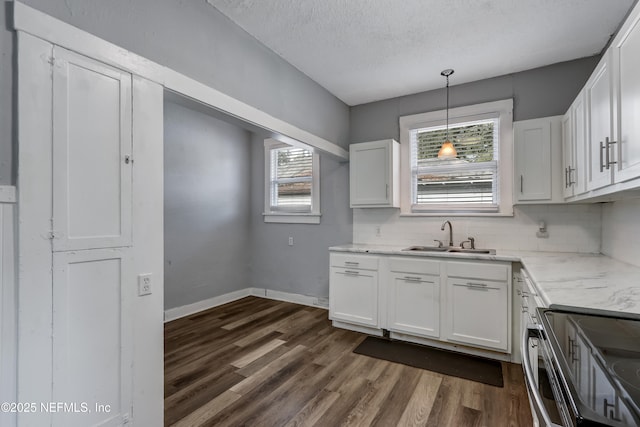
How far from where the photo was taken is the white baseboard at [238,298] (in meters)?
3.82

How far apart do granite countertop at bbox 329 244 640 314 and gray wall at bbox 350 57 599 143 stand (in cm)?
153

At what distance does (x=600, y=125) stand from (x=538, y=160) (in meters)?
1.13

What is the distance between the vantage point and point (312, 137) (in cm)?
325

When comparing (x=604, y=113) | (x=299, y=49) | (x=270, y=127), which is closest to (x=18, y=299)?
(x=270, y=127)

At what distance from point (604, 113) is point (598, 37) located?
1444mm

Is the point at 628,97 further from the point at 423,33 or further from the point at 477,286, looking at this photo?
the point at 477,286

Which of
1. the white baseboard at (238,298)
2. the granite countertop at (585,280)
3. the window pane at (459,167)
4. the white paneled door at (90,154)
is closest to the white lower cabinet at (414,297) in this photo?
the granite countertop at (585,280)

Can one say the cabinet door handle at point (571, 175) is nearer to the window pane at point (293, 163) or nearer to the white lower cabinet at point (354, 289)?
the white lower cabinet at point (354, 289)

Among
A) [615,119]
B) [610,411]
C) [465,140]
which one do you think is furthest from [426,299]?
[610,411]

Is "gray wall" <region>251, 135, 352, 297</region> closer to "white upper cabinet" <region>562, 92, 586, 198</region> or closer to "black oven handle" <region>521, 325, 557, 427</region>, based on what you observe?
"white upper cabinet" <region>562, 92, 586, 198</region>

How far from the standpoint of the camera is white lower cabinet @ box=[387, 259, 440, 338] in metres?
2.94

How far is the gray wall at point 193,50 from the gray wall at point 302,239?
109 cm

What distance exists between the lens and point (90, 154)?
1.47 meters

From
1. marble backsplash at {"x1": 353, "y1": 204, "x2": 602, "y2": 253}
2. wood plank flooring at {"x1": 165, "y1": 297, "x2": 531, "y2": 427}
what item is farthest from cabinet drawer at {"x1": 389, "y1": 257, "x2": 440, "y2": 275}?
wood plank flooring at {"x1": 165, "y1": 297, "x2": 531, "y2": 427}
